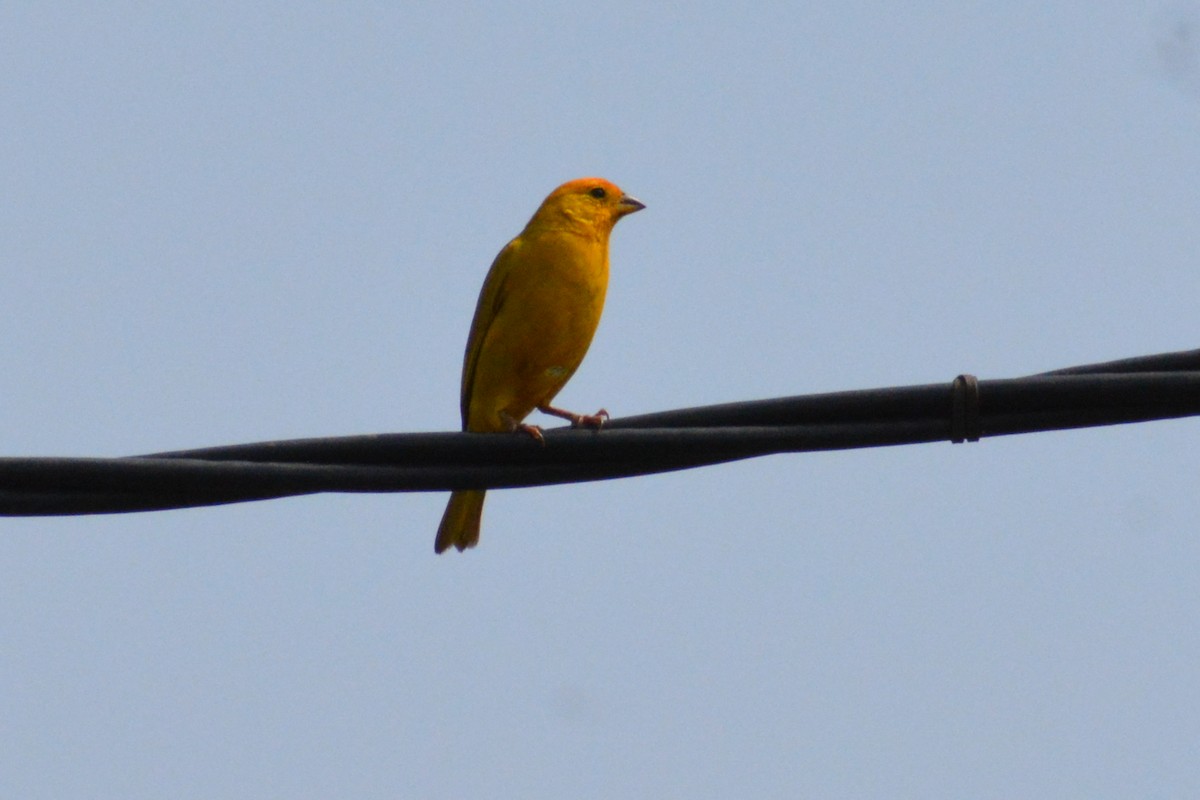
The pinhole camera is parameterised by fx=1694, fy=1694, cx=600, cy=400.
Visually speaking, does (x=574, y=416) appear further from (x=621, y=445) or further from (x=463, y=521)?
(x=621, y=445)

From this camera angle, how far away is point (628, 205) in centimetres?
806

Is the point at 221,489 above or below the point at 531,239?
below

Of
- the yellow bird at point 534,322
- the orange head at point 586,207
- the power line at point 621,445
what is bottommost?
the power line at point 621,445

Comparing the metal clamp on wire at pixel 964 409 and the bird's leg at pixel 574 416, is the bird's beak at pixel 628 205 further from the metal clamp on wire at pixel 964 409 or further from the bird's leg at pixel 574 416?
the metal clamp on wire at pixel 964 409

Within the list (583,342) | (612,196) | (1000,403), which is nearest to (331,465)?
(1000,403)

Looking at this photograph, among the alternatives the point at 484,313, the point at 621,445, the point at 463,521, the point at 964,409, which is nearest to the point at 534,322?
the point at 484,313

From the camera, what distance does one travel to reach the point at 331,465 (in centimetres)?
395

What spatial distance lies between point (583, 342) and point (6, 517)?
3451 mm

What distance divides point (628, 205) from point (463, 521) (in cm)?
169

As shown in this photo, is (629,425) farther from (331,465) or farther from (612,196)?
(612,196)

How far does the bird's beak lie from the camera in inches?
316

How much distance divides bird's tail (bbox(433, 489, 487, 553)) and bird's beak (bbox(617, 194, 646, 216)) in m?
1.50

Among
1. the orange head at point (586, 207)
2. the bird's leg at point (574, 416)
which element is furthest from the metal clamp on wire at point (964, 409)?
the orange head at point (586, 207)

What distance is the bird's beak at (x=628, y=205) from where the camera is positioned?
8023mm
